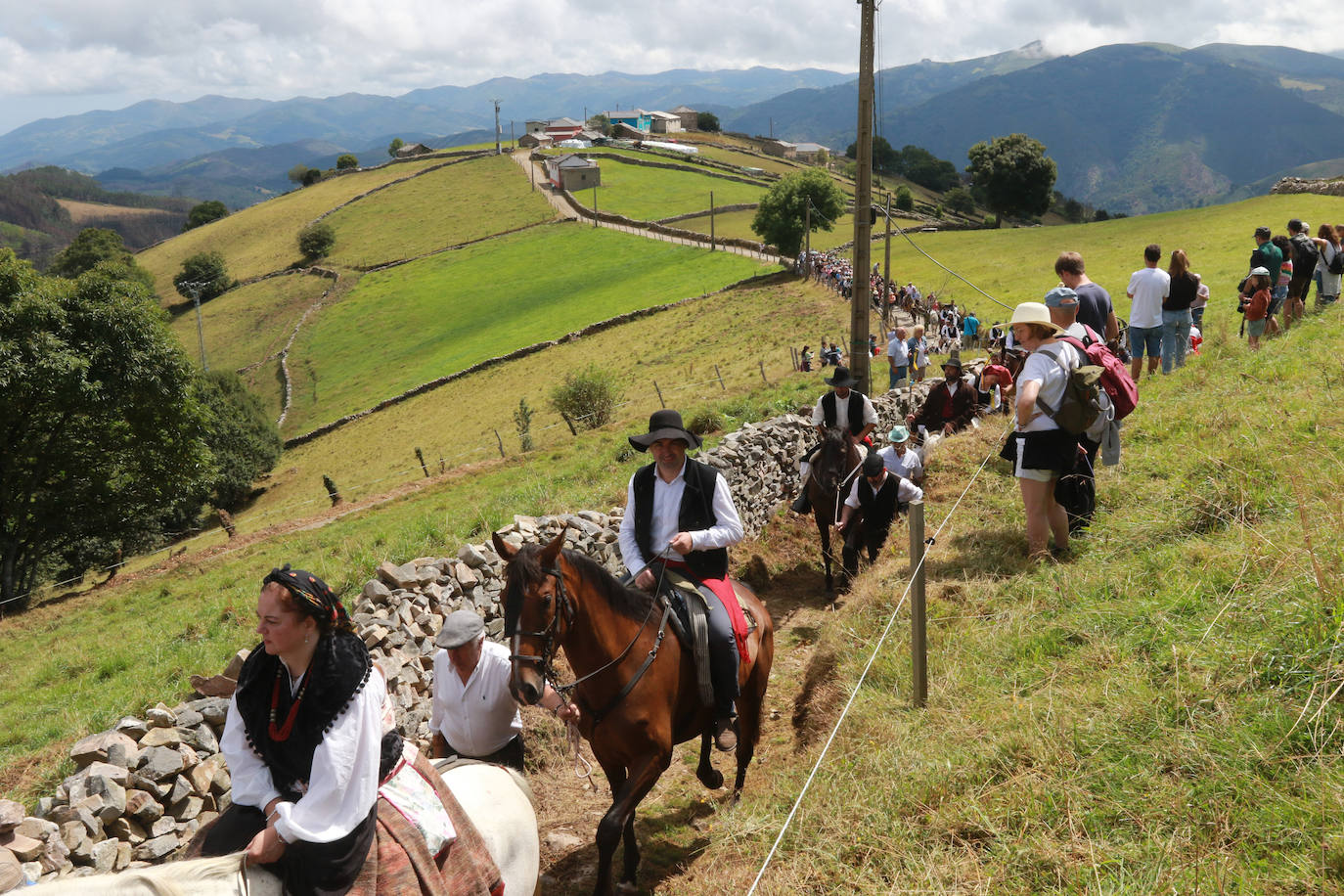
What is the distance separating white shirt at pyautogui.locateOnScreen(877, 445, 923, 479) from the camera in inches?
386

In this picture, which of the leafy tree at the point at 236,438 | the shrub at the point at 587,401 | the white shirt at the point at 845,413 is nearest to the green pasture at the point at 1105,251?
the shrub at the point at 587,401

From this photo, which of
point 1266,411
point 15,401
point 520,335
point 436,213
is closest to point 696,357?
point 520,335

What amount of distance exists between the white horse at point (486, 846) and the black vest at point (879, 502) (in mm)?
6031

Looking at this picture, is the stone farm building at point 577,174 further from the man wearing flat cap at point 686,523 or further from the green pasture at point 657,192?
the man wearing flat cap at point 686,523

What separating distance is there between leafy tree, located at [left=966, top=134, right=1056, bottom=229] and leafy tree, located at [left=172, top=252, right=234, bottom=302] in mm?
71339

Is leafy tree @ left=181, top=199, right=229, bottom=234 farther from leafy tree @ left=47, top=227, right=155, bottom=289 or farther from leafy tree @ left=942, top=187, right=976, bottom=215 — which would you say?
leafy tree @ left=942, top=187, right=976, bottom=215

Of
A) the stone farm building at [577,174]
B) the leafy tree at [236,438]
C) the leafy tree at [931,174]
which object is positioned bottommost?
the leafy tree at [236,438]

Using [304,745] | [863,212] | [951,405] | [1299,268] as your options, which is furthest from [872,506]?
[1299,268]

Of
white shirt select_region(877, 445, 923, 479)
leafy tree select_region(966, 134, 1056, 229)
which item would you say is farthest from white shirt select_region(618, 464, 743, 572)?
leafy tree select_region(966, 134, 1056, 229)

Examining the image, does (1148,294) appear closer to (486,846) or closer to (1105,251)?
(486,846)

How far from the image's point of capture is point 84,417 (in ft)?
76.6

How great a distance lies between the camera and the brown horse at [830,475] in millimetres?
9773

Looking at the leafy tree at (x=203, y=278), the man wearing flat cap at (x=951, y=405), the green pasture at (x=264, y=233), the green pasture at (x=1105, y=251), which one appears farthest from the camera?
the green pasture at (x=264, y=233)

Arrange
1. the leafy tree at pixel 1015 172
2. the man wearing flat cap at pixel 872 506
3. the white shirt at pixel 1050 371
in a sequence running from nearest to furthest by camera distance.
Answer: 1. the white shirt at pixel 1050 371
2. the man wearing flat cap at pixel 872 506
3. the leafy tree at pixel 1015 172
